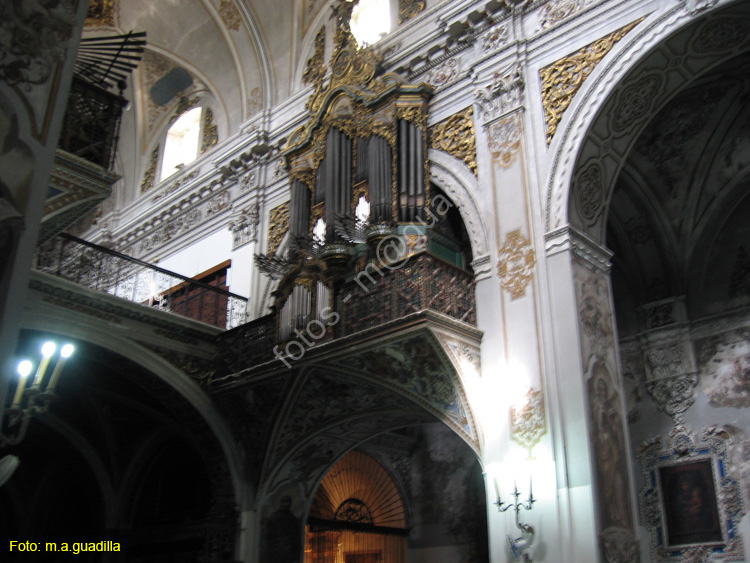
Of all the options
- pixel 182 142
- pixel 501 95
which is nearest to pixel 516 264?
pixel 501 95

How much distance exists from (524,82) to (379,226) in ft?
8.62

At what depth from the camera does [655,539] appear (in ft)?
32.4

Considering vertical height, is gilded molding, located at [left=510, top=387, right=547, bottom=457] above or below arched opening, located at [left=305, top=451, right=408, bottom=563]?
above

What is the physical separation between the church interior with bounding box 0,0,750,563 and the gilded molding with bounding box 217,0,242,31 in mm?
44

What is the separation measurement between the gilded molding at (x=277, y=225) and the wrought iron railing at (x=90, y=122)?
471cm

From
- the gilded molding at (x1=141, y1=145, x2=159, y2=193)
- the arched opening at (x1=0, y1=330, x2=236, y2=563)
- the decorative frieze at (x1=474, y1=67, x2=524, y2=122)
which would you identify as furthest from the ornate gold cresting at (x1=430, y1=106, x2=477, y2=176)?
the gilded molding at (x1=141, y1=145, x2=159, y2=193)

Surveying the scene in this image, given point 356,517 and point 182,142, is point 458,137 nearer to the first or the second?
point 356,517

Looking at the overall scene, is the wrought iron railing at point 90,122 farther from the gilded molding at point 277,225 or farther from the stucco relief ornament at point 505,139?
the gilded molding at point 277,225

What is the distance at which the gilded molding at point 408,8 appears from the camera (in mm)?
11724

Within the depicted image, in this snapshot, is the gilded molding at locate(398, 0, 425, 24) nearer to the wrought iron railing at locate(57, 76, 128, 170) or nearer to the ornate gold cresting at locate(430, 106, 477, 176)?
the ornate gold cresting at locate(430, 106, 477, 176)

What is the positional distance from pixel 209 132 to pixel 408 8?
229 inches

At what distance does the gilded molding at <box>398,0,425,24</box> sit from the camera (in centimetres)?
1172

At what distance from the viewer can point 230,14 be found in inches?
588

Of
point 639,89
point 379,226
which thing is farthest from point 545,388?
point 639,89
